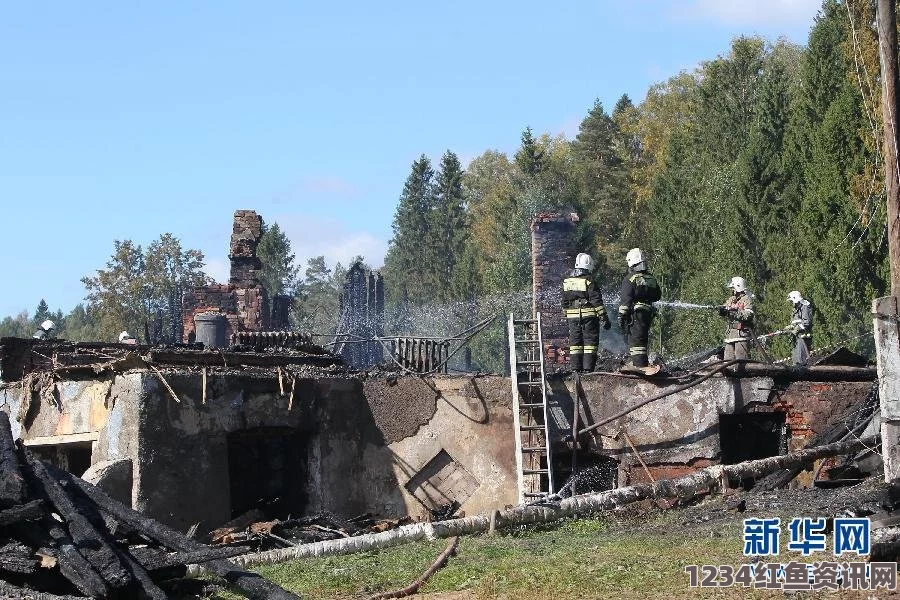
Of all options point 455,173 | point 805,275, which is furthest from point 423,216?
point 805,275

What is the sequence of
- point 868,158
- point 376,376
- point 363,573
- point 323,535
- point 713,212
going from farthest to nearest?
point 713,212, point 868,158, point 376,376, point 323,535, point 363,573

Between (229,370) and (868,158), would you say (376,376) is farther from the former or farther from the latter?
(868,158)

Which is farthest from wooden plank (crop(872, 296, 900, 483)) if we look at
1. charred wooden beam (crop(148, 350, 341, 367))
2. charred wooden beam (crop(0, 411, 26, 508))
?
charred wooden beam (crop(0, 411, 26, 508))

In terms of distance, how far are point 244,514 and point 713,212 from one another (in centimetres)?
2968

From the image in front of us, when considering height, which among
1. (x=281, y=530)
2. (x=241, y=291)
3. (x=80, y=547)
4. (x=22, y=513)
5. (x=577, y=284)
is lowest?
(x=281, y=530)

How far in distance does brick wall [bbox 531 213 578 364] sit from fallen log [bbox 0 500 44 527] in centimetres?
1351

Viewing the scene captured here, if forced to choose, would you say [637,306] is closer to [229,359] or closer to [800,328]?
[800,328]

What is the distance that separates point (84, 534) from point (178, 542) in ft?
2.59

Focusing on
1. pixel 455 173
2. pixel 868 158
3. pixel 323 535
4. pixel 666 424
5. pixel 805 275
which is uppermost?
pixel 455 173

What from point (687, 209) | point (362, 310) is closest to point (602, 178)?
point (687, 209)

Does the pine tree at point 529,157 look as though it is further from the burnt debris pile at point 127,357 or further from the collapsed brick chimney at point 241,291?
the burnt debris pile at point 127,357

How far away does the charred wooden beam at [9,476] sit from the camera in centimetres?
941

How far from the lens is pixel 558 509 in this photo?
13.3 meters

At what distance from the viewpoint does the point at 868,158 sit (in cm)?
2931
